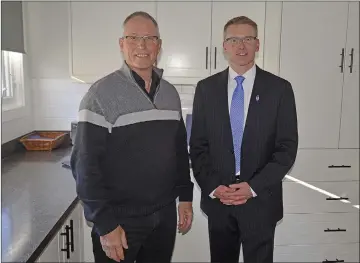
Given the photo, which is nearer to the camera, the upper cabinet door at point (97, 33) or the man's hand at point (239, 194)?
the man's hand at point (239, 194)

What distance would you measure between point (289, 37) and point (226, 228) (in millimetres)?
1383

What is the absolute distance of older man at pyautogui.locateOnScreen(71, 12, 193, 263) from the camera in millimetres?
1309

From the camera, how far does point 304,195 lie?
8.54ft

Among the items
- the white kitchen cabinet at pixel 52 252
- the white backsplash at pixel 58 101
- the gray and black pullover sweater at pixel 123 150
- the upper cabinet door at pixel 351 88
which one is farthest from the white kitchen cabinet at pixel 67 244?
the upper cabinet door at pixel 351 88

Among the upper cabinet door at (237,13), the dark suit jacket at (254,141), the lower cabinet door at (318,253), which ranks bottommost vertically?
the lower cabinet door at (318,253)

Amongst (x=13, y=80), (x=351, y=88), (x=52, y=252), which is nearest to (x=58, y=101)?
(x=13, y=80)

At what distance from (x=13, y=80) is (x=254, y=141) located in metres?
1.83

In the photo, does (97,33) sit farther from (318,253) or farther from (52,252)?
(318,253)

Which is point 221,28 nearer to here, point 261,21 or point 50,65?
point 261,21

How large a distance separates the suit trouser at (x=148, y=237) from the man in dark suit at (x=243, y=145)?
0.25 meters

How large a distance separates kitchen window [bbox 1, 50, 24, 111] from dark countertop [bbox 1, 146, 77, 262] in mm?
396

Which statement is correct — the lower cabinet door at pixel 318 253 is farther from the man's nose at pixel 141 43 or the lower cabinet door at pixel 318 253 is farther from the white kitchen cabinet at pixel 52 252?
the man's nose at pixel 141 43

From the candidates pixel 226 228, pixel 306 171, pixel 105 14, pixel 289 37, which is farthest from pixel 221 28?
pixel 226 228

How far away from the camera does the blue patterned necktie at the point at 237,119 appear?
163cm
